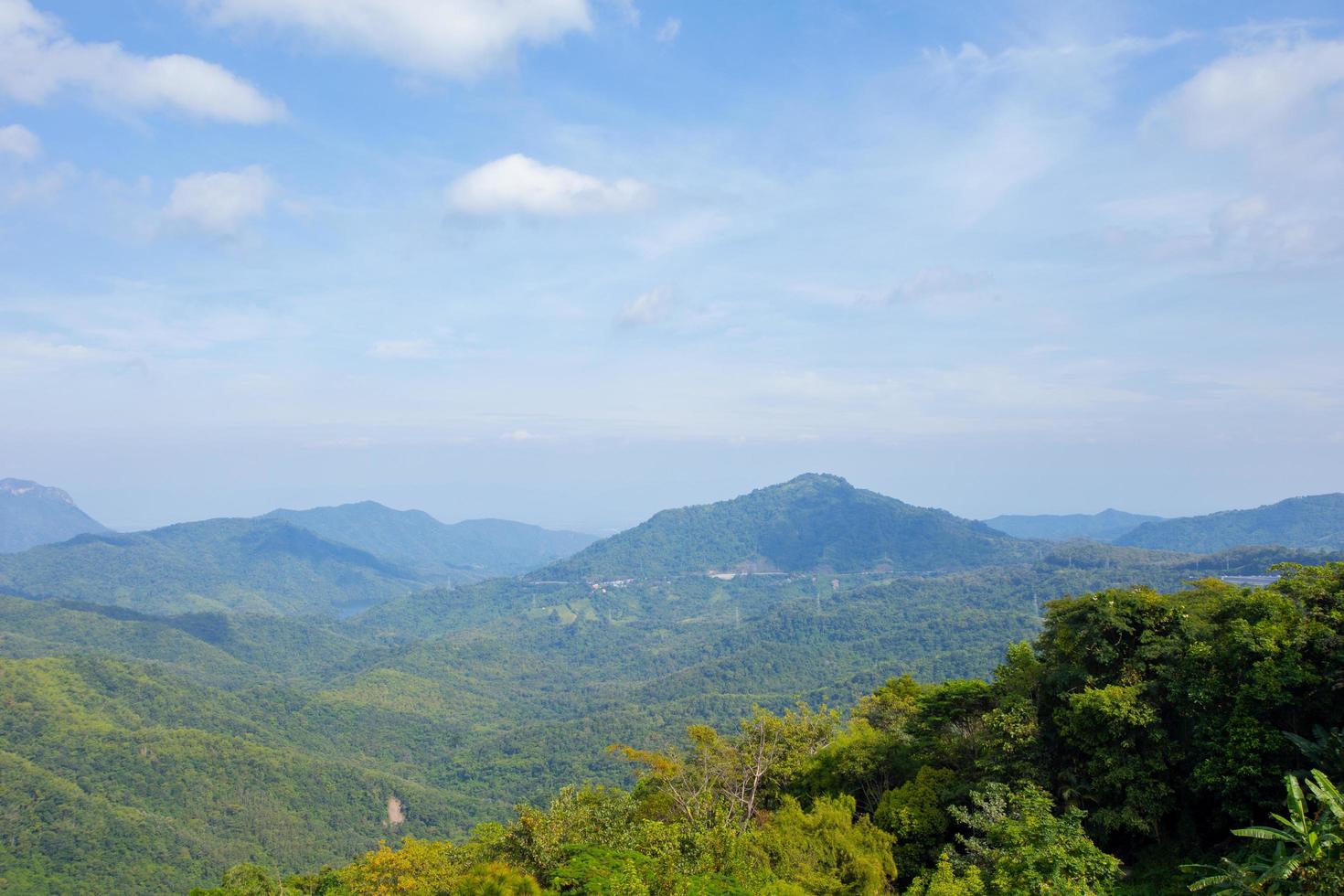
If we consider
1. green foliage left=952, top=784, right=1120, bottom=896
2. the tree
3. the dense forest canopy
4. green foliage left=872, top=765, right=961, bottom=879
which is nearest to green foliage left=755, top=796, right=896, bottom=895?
the dense forest canopy

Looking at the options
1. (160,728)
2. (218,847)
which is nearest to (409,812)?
(218,847)

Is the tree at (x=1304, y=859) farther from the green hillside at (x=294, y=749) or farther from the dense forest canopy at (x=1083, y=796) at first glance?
the green hillside at (x=294, y=749)

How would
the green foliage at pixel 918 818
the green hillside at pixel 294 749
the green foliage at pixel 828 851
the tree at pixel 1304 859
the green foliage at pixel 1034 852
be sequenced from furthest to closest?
the green hillside at pixel 294 749 → the green foliage at pixel 918 818 → the green foliage at pixel 828 851 → the green foliage at pixel 1034 852 → the tree at pixel 1304 859

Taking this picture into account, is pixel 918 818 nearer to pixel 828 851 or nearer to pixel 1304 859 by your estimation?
pixel 828 851

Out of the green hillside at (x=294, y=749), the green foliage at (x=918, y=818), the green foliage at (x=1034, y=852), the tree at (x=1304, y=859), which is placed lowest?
the green hillside at (x=294, y=749)

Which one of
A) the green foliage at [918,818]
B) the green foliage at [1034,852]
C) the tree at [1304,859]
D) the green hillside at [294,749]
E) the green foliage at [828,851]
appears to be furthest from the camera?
the green hillside at [294,749]

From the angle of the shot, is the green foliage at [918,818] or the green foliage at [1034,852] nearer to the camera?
the green foliage at [1034,852]

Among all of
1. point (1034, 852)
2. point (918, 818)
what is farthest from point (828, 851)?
point (1034, 852)

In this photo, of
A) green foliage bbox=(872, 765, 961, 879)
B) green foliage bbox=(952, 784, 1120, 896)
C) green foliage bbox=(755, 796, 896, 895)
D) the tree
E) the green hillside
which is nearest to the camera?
the tree

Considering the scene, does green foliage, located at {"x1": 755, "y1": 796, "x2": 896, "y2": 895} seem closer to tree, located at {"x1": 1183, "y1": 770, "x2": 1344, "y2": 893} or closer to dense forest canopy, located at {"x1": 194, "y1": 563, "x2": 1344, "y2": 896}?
dense forest canopy, located at {"x1": 194, "y1": 563, "x2": 1344, "y2": 896}

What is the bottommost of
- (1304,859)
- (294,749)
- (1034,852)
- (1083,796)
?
(294,749)

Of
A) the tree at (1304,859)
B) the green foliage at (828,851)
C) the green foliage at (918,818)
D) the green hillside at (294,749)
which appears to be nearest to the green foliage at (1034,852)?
the tree at (1304,859)

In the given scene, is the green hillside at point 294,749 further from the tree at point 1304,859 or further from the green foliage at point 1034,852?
the tree at point 1304,859

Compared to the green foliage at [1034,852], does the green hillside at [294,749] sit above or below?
below
